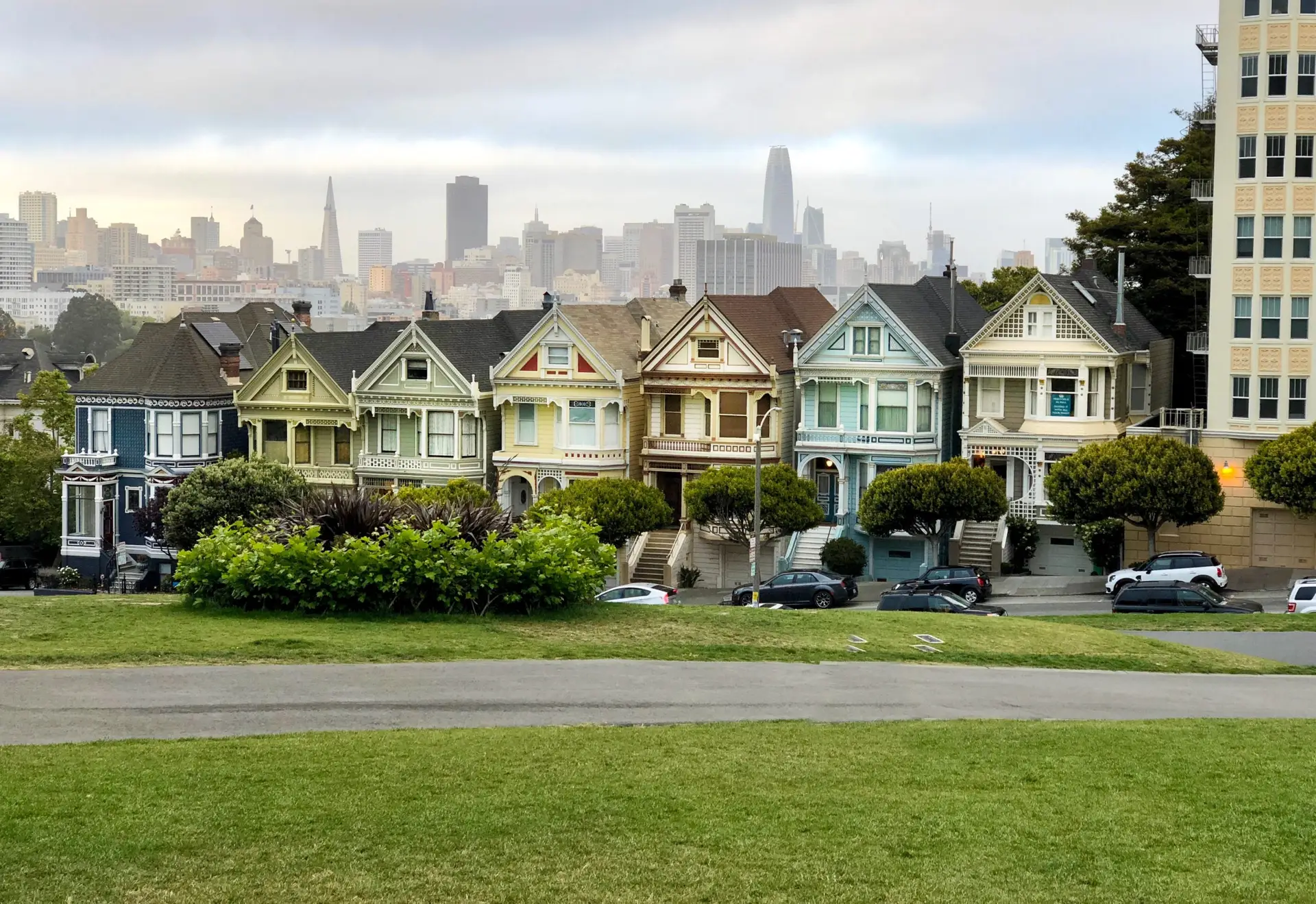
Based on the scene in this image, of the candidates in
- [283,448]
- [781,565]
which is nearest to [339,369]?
[283,448]

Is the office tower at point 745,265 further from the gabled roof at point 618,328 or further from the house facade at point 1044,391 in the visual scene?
the house facade at point 1044,391

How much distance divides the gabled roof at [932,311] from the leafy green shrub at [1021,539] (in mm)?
5949

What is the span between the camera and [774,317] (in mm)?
66000

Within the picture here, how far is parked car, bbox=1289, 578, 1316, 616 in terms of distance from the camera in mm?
43438

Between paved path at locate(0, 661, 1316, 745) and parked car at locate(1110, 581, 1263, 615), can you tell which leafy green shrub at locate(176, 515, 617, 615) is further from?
parked car at locate(1110, 581, 1263, 615)

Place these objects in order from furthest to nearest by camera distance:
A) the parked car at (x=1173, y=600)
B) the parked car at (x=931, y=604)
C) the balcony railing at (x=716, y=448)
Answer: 1. the balcony railing at (x=716, y=448)
2. the parked car at (x=931, y=604)
3. the parked car at (x=1173, y=600)

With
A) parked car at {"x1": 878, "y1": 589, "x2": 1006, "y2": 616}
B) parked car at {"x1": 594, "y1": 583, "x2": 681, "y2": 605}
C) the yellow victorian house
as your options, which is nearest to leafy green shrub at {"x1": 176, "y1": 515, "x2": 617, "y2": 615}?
parked car at {"x1": 878, "y1": 589, "x2": 1006, "y2": 616}

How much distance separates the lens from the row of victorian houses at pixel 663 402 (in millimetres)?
60281

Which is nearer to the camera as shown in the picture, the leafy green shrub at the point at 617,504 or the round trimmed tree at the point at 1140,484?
the round trimmed tree at the point at 1140,484

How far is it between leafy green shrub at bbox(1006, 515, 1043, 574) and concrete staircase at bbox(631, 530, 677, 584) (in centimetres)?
1147

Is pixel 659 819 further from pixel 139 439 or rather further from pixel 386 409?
pixel 139 439

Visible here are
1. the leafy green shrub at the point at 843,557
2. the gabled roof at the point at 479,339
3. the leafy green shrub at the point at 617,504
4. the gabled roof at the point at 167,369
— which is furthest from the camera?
the gabled roof at the point at 167,369

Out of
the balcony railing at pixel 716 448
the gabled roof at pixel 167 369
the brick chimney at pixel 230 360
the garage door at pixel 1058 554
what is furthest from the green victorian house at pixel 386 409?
the garage door at pixel 1058 554

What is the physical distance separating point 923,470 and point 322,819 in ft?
130
